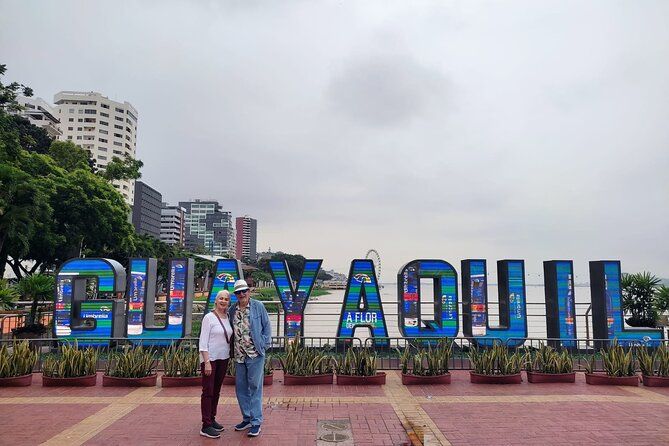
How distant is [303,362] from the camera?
31.8 feet

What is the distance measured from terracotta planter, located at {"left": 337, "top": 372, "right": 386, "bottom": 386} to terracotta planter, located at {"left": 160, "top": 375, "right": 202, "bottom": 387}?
9.54ft

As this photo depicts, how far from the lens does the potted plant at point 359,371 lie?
31.4 ft

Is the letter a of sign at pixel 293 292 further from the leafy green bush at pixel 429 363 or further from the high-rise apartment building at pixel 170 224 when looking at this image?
the high-rise apartment building at pixel 170 224

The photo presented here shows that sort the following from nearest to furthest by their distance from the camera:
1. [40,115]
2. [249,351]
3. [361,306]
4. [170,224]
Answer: [249,351]
[361,306]
[40,115]
[170,224]

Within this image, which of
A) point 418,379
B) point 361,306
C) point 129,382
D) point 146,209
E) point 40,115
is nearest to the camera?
point 129,382

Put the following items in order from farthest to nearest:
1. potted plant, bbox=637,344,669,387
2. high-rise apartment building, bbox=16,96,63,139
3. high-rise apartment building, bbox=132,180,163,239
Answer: high-rise apartment building, bbox=132,180,163,239
high-rise apartment building, bbox=16,96,63,139
potted plant, bbox=637,344,669,387

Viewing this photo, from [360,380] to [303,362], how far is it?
1.23 m

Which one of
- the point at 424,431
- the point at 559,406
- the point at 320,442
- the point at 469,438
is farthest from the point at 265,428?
the point at 559,406

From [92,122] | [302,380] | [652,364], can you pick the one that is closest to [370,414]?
[302,380]

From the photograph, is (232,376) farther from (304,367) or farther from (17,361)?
(17,361)

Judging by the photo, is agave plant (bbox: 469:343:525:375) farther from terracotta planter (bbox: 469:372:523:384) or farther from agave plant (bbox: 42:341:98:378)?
agave plant (bbox: 42:341:98:378)

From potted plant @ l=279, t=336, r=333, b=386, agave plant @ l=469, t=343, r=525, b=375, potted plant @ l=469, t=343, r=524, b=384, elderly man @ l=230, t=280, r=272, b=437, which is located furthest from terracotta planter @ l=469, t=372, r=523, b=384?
elderly man @ l=230, t=280, r=272, b=437

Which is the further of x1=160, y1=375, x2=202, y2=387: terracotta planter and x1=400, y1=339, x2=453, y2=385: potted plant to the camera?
x1=400, y1=339, x2=453, y2=385: potted plant

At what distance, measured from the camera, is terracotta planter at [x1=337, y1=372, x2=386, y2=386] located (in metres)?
9.56
